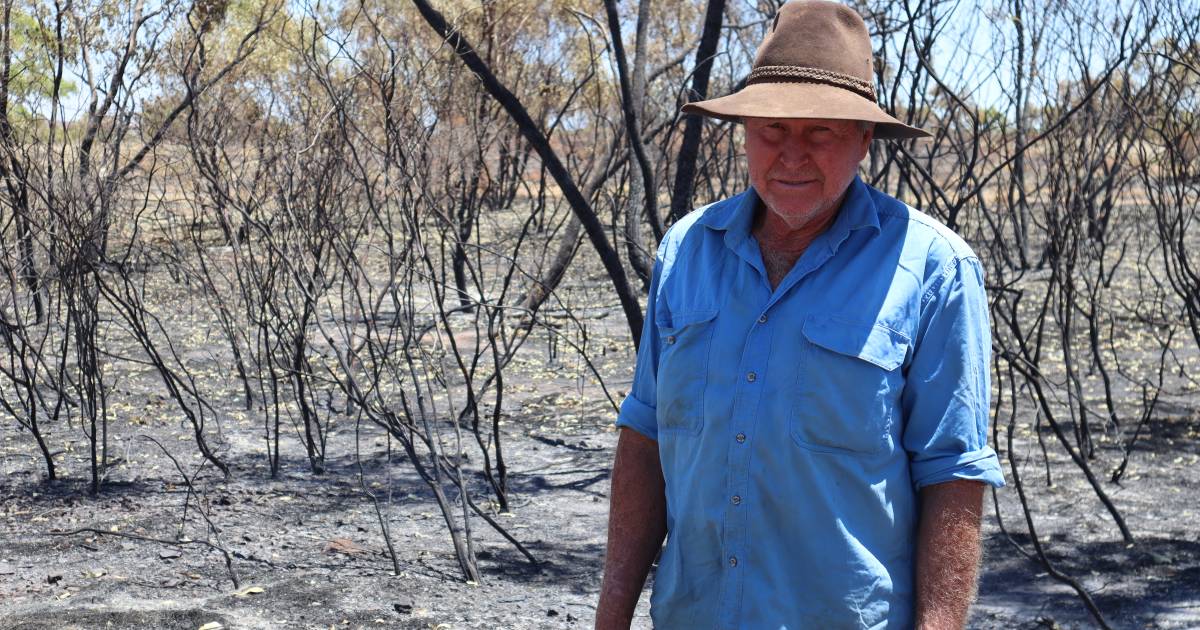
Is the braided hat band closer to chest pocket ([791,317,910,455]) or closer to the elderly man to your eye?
the elderly man

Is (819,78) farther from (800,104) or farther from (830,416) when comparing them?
(830,416)

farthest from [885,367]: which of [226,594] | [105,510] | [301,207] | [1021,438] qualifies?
[301,207]

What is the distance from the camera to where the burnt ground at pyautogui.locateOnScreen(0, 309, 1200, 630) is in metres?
4.22

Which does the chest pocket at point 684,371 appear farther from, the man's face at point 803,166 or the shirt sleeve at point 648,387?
the man's face at point 803,166

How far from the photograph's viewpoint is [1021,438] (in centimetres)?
693

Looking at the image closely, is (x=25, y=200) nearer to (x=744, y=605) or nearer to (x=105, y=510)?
(x=105, y=510)

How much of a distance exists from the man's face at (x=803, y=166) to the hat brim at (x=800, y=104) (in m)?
0.03

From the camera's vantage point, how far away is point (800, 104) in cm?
167

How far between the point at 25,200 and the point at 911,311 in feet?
19.6

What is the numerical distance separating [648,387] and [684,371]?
0.13 meters

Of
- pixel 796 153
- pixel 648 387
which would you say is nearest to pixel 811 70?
pixel 796 153

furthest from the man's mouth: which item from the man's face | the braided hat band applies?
the braided hat band

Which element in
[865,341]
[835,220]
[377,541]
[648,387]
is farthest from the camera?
[377,541]

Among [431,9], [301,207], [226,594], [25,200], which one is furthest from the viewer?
[301,207]
